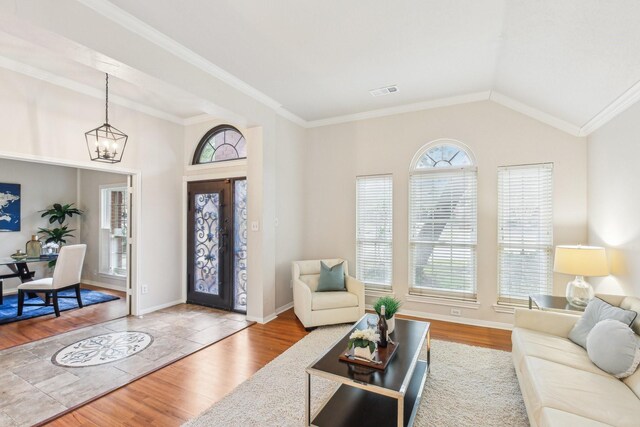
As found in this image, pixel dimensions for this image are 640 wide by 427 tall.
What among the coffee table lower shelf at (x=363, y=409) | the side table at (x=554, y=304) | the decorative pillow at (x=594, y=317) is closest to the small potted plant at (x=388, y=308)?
the coffee table lower shelf at (x=363, y=409)

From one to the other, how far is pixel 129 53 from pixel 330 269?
11.0ft

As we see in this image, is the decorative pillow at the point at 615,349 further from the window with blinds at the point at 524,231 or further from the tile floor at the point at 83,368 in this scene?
the tile floor at the point at 83,368

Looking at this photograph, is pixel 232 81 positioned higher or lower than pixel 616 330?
higher

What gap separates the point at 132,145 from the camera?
4.56 m

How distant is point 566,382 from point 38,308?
6.88 metres

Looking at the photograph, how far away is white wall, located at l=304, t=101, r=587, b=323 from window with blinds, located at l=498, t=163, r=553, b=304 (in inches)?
3.2

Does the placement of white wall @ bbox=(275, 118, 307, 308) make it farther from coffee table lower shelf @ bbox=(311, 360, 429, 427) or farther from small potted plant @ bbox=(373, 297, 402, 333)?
coffee table lower shelf @ bbox=(311, 360, 429, 427)

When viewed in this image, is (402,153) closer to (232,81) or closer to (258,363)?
(232,81)

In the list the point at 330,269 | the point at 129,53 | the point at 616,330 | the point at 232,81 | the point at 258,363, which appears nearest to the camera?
the point at 616,330

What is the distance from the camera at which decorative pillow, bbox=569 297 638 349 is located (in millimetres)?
2237

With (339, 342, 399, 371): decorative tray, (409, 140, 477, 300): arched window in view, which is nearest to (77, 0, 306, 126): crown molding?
(409, 140, 477, 300): arched window

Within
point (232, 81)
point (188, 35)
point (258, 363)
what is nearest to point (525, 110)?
point (232, 81)

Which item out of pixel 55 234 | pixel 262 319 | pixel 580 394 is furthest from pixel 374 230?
pixel 55 234

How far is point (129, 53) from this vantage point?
258 cm
